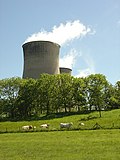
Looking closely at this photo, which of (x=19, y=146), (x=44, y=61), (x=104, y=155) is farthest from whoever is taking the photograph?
(x=44, y=61)

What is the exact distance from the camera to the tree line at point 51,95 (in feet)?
202

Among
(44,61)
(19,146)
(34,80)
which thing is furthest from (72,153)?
(34,80)

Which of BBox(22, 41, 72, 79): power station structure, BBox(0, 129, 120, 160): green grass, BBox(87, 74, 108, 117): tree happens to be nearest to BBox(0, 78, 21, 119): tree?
BBox(22, 41, 72, 79): power station structure

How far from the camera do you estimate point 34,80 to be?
62.2 meters

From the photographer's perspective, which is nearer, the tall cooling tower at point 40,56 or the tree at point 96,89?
the tall cooling tower at point 40,56

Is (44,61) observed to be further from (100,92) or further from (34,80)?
(100,92)

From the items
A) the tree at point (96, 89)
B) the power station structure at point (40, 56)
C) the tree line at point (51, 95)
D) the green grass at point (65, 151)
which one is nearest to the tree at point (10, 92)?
the tree line at point (51, 95)

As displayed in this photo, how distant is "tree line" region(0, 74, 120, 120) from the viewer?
6144 cm

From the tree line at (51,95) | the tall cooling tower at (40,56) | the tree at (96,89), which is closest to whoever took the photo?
the tall cooling tower at (40,56)

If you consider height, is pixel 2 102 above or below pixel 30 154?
above

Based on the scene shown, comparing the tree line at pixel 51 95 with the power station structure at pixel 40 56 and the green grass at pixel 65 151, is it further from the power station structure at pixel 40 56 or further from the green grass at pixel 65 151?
the green grass at pixel 65 151

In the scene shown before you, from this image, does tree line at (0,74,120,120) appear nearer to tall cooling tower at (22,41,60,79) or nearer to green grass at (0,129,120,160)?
tall cooling tower at (22,41,60,79)

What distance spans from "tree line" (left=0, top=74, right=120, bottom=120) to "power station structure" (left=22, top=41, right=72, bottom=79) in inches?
71.0

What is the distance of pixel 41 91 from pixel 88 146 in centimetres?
4388
